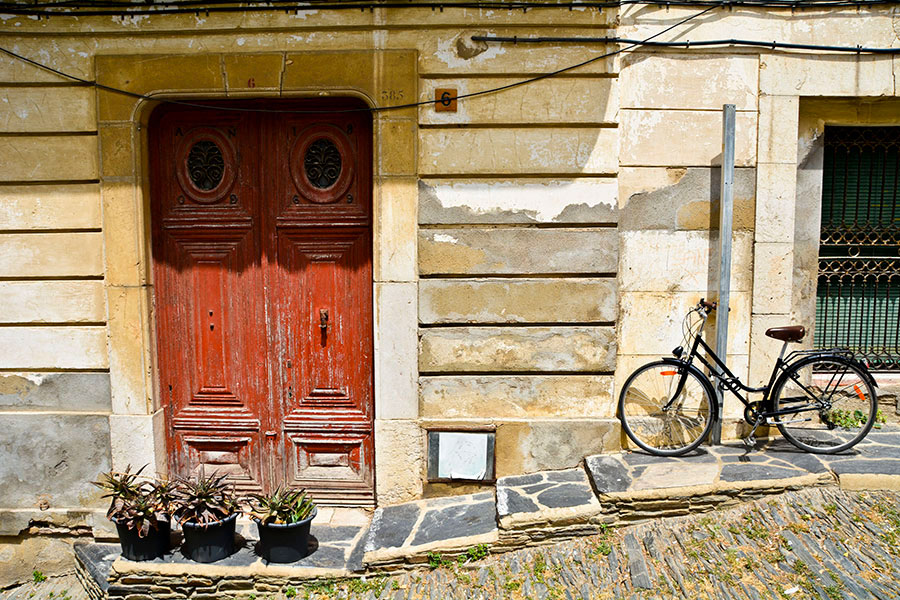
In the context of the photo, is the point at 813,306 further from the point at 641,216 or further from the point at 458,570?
the point at 458,570

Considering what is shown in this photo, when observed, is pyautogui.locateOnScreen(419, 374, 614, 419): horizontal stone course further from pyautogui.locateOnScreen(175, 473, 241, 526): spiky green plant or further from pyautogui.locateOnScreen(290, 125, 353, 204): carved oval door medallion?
pyautogui.locateOnScreen(290, 125, 353, 204): carved oval door medallion

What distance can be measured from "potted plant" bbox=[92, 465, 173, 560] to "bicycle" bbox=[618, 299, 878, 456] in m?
3.63

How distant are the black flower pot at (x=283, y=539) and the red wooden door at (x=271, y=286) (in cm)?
92

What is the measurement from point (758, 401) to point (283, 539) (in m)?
3.91

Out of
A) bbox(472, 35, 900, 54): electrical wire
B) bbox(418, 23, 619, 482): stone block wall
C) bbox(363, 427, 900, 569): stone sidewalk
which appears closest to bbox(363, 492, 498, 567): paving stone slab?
bbox(363, 427, 900, 569): stone sidewalk

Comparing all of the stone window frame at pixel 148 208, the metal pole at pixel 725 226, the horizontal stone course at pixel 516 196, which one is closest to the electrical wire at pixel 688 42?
the metal pole at pixel 725 226

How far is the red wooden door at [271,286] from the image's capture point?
5.27 m

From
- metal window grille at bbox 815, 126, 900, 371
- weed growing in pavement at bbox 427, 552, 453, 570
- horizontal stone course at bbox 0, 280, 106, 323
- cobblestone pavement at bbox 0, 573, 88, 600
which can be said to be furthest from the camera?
metal window grille at bbox 815, 126, 900, 371

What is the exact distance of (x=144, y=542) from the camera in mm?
4562

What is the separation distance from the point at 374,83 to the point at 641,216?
244cm

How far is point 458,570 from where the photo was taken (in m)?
4.33

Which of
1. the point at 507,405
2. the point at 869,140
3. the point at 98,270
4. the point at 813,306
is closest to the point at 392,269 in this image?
the point at 507,405

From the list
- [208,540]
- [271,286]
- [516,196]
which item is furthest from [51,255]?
[516,196]

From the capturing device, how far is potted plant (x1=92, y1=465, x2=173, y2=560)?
4.50 meters
